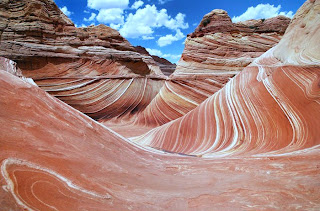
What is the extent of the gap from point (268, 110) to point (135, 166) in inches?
78.0

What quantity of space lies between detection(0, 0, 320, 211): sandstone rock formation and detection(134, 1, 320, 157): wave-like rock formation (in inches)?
0.6

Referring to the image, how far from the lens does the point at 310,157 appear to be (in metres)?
1.47

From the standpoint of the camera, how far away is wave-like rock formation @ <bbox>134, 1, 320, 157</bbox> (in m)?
2.28

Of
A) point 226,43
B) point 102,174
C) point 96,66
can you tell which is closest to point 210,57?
point 226,43

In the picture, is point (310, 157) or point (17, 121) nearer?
point (17, 121)

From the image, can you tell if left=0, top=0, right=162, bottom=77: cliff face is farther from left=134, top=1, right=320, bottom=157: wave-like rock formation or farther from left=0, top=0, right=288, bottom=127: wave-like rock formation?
left=134, top=1, right=320, bottom=157: wave-like rock formation

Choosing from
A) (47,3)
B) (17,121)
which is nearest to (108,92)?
(47,3)

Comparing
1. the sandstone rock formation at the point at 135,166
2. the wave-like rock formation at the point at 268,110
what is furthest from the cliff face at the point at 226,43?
the sandstone rock formation at the point at 135,166

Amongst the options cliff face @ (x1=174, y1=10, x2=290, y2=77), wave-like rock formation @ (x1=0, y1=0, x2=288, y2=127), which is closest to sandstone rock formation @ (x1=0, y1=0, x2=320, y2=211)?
wave-like rock formation @ (x1=0, y1=0, x2=288, y2=127)

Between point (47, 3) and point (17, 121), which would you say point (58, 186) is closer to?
point (17, 121)

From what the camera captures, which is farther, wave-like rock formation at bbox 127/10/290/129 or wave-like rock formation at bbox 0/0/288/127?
wave-like rock formation at bbox 0/0/288/127

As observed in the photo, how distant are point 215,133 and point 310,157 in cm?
167

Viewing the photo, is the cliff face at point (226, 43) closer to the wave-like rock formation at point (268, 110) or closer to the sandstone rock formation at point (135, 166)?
the wave-like rock formation at point (268, 110)

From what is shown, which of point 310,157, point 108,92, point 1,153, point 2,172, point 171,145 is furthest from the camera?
point 108,92
